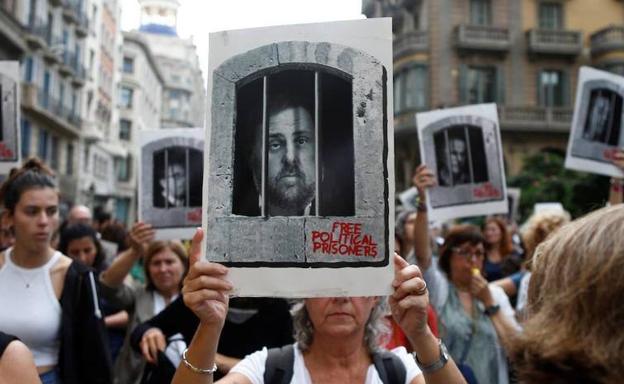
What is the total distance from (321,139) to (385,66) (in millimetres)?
Result: 271

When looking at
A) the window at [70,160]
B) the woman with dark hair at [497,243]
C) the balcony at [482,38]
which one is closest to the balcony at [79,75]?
the window at [70,160]

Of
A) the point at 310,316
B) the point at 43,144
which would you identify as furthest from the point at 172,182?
the point at 43,144

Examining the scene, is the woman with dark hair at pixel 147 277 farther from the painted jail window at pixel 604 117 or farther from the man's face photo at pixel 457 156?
the painted jail window at pixel 604 117

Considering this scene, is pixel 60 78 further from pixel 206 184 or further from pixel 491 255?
pixel 206 184

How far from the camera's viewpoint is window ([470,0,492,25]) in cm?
2730

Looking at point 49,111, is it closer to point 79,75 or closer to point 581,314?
point 79,75

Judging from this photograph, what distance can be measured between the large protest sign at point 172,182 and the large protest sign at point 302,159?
2105 mm

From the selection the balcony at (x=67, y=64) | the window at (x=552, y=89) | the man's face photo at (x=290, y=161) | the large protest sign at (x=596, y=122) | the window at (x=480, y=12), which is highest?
the window at (x=480, y=12)

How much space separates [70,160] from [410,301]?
37.0m

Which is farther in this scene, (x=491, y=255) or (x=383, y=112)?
(x=491, y=255)

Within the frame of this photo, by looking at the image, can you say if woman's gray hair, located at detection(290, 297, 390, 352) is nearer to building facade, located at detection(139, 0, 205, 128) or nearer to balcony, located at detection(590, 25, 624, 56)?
balcony, located at detection(590, 25, 624, 56)

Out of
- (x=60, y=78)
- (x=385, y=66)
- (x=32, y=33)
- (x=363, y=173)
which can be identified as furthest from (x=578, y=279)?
(x=60, y=78)

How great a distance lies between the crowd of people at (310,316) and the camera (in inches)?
48.1

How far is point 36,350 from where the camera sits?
3088mm
